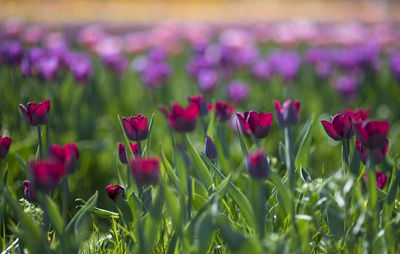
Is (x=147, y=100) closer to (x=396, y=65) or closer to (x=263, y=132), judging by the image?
(x=396, y=65)

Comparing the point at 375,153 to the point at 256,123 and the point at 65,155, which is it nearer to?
the point at 256,123

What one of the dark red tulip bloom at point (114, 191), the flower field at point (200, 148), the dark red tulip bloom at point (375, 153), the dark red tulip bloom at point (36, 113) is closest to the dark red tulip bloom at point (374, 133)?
the flower field at point (200, 148)

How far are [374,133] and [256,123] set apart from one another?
32 cm

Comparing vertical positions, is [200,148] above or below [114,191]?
below

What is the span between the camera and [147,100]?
138 inches

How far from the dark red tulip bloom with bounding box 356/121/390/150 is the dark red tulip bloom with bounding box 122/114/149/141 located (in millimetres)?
544

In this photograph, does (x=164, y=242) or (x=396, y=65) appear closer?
(x=164, y=242)

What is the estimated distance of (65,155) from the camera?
3.50ft

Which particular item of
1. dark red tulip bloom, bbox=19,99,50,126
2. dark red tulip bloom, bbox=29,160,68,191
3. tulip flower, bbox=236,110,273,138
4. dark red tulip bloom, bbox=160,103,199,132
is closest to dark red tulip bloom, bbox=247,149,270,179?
dark red tulip bloom, bbox=160,103,199,132

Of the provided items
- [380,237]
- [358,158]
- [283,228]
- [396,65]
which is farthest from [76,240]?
[396,65]

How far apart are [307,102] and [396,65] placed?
65 centimetres

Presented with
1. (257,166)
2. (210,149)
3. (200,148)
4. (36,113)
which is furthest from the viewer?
(200,148)

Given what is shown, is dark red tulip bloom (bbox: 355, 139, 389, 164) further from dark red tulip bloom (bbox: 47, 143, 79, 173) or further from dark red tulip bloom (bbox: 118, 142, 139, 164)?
dark red tulip bloom (bbox: 47, 143, 79, 173)

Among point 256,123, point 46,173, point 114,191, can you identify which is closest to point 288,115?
point 256,123
